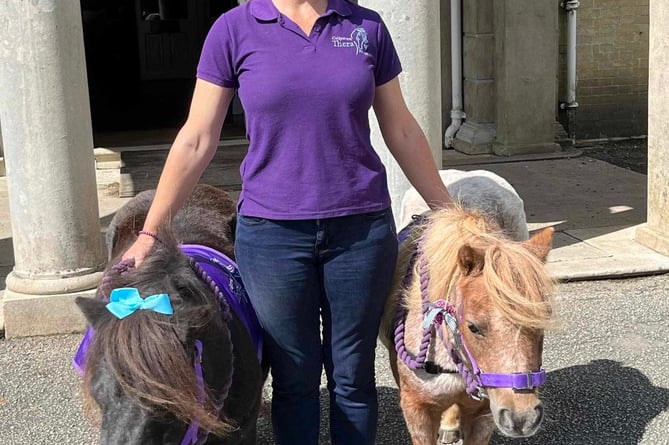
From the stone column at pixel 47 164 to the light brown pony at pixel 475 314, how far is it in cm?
259

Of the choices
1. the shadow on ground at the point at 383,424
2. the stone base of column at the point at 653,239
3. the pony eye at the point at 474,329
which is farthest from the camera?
the stone base of column at the point at 653,239

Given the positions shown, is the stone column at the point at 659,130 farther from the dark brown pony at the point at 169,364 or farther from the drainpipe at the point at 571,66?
the drainpipe at the point at 571,66

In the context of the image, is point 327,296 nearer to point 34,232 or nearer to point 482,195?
point 482,195

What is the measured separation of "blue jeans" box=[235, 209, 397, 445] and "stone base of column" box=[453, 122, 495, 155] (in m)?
8.02

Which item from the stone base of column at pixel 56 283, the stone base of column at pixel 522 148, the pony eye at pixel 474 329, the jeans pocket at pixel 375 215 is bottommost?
the stone base of column at pixel 56 283

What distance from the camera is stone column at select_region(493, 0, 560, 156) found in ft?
34.4

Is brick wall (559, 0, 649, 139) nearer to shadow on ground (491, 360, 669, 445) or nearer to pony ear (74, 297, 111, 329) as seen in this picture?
shadow on ground (491, 360, 669, 445)

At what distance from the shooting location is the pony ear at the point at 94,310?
2.40 meters

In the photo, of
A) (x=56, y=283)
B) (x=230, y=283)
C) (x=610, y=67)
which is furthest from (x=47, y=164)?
(x=610, y=67)

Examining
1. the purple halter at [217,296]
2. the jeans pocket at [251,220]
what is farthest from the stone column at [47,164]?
the jeans pocket at [251,220]

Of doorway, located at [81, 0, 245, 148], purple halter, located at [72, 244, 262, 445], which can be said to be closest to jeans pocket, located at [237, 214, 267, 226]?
purple halter, located at [72, 244, 262, 445]

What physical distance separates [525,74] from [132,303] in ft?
29.4

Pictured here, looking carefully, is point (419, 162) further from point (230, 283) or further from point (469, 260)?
point (230, 283)

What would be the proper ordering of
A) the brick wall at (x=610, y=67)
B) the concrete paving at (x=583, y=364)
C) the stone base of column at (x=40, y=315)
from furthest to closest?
the brick wall at (x=610, y=67)
the stone base of column at (x=40, y=315)
the concrete paving at (x=583, y=364)
